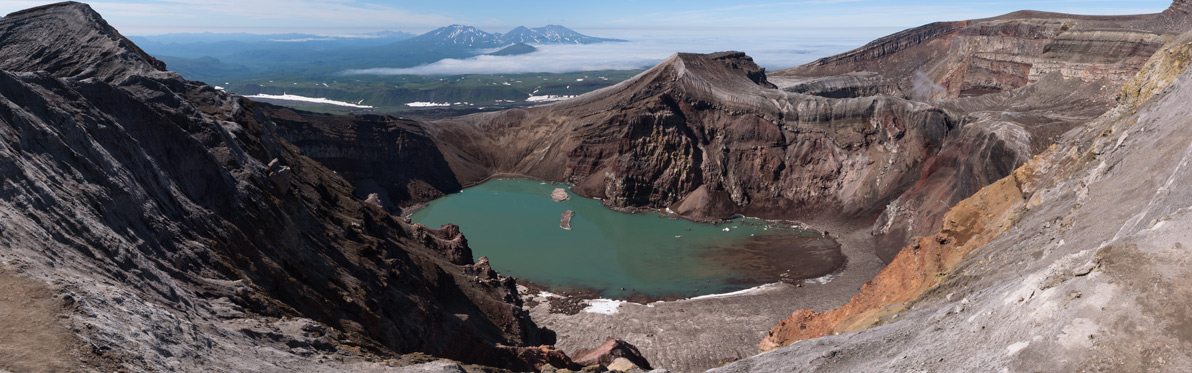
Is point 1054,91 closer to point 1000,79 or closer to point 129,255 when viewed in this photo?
point 1000,79

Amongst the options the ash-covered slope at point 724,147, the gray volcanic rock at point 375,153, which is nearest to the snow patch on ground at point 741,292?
the ash-covered slope at point 724,147

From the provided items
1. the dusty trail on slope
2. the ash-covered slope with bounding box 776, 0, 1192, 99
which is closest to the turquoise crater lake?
the dusty trail on slope

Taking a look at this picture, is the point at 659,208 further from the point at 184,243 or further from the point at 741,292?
the point at 184,243

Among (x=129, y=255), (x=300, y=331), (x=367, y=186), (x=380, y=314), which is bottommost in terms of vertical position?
(x=367, y=186)

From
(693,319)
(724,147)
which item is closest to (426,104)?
(724,147)

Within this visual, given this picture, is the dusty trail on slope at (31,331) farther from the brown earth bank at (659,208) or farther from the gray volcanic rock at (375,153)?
the gray volcanic rock at (375,153)

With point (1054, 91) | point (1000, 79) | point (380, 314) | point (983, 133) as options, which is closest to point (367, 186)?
point (380, 314)

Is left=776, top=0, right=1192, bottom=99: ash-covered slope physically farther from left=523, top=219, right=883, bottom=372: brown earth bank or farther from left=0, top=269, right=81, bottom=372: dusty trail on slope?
left=0, top=269, right=81, bottom=372: dusty trail on slope
